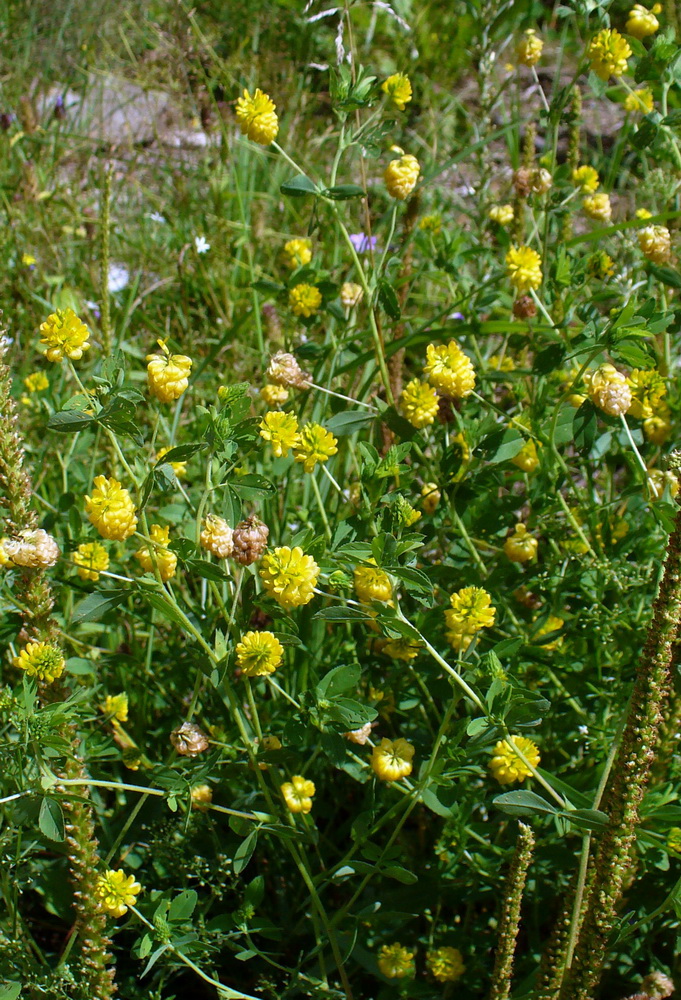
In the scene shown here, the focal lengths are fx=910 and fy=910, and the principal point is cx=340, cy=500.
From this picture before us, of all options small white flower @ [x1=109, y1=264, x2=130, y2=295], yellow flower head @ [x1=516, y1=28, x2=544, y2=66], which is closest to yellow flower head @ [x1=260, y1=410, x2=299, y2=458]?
yellow flower head @ [x1=516, y1=28, x2=544, y2=66]

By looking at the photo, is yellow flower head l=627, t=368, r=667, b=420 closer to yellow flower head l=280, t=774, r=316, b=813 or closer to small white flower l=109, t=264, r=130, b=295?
yellow flower head l=280, t=774, r=316, b=813

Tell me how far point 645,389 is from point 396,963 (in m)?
1.00

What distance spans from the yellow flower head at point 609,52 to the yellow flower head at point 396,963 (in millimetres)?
1550

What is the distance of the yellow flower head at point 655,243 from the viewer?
5.07 feet

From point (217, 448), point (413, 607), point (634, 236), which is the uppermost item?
point (634, 236)

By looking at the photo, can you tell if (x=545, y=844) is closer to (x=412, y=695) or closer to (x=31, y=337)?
(x=412, y=695)

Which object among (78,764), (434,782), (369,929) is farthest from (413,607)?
(78,764)

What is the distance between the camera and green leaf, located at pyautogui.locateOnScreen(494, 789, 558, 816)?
117 cm

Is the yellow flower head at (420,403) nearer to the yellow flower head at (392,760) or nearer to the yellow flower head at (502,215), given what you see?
the yellow flower head at (392,760)

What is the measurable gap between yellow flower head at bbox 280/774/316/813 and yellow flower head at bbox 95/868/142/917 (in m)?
0.24

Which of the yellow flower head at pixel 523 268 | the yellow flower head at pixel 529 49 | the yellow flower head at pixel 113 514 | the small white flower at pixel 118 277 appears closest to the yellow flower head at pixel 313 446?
the yellow flower head at pixel 113 514

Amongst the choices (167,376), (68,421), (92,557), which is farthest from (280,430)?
(92,557)

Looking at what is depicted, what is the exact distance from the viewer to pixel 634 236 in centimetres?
223

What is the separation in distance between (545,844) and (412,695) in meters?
0.33
